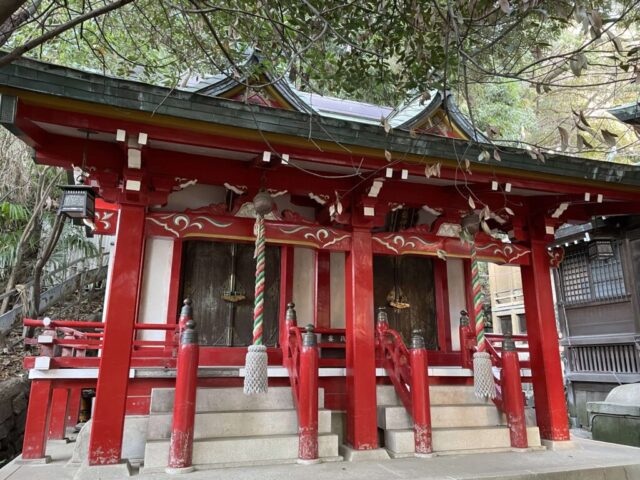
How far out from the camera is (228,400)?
4.91 metres

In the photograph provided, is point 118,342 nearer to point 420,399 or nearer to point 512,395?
point 420,399

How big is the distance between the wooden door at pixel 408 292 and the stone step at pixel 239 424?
267 cm

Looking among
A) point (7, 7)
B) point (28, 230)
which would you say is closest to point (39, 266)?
point (28, 230)

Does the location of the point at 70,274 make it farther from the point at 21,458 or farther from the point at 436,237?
the point at 436,237

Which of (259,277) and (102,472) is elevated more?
(259,277)

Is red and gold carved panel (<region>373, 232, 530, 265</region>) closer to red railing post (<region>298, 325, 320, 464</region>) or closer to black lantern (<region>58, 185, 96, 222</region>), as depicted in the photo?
red railing post (<region>298, 325, 320, 464</region>)

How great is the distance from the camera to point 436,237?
5.65 meters

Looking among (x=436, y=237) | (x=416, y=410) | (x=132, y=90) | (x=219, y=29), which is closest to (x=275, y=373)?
(x=416, y=410)

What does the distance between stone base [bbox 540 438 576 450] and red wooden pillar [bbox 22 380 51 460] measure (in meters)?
5.87

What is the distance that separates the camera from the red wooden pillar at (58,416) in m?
6.40

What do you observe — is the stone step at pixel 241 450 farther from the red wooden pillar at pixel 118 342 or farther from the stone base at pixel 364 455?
the red wooden pillar at pixel 118 342

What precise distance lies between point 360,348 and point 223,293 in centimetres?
231

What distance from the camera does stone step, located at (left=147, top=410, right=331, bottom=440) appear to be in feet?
14.7

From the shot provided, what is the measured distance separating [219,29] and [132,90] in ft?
6.54
